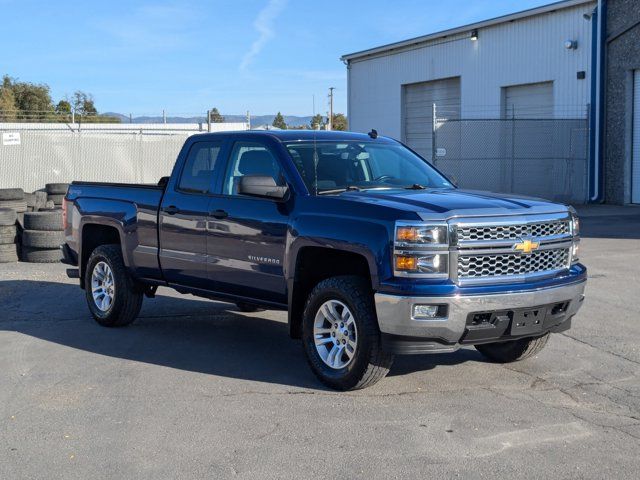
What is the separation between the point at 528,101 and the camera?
29.5m

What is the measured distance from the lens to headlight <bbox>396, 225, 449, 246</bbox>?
19.3ft

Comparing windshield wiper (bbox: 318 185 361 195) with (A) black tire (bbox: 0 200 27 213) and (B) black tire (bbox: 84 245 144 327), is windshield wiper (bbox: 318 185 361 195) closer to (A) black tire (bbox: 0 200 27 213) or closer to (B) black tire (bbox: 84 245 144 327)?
(B) black tire (bbox: 84 245 144 327)

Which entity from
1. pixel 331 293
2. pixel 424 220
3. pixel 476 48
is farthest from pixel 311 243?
pixel 476 48

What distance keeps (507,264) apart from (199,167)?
3319 millimetres

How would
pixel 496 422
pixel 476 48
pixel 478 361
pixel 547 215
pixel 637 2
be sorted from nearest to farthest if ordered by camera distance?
1. pixel 496 422
2. pixel 547 215
3. pixel 478 361
4. pixel 637 2
5. pixel 476 48

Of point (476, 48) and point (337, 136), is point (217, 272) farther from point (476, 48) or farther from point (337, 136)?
point (476, 48)

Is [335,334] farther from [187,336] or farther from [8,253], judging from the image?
[8,253]

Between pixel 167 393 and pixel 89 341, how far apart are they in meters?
2.19

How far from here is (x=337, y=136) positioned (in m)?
7.82

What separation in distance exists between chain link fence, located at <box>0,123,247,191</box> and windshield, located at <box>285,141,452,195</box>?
19.6 meters

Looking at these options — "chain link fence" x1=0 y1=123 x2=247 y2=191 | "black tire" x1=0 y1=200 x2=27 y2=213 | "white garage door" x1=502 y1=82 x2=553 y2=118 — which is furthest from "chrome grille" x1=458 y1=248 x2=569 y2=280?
"white garage door" x1=502 y1=82 x2=553 y2=118

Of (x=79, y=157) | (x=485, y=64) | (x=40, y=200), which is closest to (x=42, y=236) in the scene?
(x=40, y=200)

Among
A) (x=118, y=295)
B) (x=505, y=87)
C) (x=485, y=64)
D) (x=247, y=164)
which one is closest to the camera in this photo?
(x=247, y=164)

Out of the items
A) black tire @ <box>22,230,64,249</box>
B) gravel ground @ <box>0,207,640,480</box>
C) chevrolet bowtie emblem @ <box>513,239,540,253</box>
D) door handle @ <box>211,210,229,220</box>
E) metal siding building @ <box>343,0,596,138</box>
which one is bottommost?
gravel ground @ <box>0,207,640,480</box>
